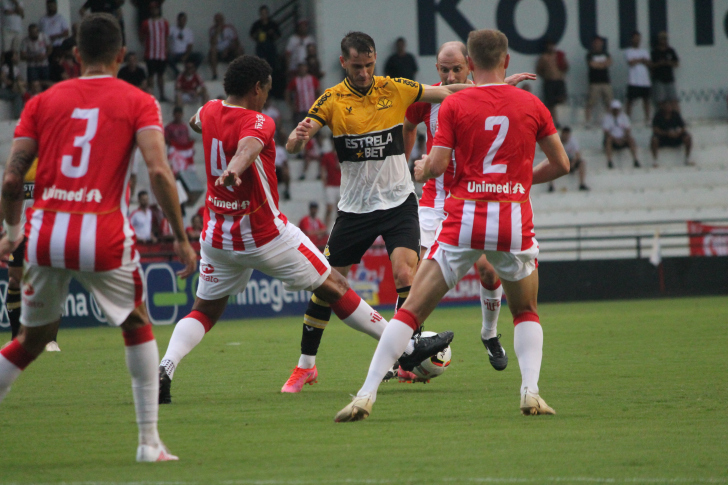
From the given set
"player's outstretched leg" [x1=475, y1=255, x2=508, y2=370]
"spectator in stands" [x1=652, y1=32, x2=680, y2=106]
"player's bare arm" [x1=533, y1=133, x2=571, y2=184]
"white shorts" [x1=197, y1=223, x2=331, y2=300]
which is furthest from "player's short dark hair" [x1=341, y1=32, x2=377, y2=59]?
"spectator in stands" [x1=652, y1=32, x2=680, y2=106]

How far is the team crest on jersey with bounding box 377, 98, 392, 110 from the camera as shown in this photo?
712 centimetres

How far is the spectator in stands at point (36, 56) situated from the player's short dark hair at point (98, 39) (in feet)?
49.6

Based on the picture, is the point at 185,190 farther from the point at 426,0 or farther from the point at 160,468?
the point at 160,468

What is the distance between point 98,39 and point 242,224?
6.83 feet

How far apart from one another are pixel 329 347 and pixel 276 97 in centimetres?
1263

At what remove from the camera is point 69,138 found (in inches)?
172

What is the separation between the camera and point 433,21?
23656mm

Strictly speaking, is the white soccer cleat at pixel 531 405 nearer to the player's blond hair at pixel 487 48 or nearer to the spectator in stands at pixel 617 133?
the player's blond hair at pixel 487 48

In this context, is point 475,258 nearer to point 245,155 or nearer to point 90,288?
point 245,155

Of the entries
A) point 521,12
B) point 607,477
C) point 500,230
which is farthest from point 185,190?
point 607,477

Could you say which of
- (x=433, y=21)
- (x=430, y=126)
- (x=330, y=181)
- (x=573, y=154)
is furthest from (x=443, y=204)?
(x=433, y=21)

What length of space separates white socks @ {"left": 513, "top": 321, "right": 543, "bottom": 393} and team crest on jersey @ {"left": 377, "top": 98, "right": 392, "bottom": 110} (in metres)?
2.23

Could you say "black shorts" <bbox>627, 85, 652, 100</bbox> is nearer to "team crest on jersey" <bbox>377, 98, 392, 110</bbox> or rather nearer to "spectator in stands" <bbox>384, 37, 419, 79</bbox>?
"spectator in stands" <bbox>384, 37, 419, 79</bbox>

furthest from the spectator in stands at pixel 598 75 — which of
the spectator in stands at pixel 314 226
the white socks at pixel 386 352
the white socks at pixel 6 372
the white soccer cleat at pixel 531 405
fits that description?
the white socks at pixel 6 372
